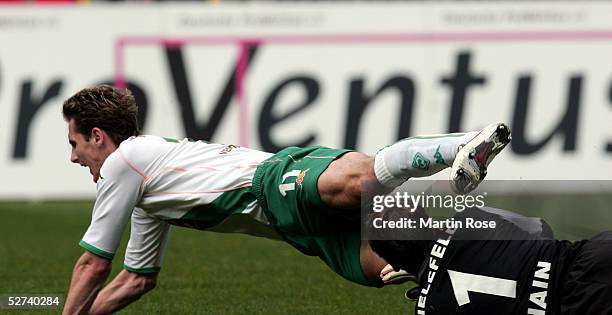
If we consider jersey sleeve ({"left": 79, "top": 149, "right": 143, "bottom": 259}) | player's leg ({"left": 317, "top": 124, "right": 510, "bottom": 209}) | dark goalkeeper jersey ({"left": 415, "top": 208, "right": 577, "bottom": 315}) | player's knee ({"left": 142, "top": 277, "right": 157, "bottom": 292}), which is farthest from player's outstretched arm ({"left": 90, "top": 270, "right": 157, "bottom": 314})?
dark goalkeeper jersey ({"left": 415, "top": 208, "right": 577, "bottom": 315})

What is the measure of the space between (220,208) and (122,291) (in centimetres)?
95

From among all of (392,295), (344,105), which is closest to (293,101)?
(344,105)

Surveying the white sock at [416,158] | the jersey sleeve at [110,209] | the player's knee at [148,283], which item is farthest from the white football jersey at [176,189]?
Result: the white sock at [416,158]

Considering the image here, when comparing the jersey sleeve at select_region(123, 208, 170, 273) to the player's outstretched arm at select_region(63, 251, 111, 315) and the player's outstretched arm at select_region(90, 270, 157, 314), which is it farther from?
the player's outstretched arm at select_region(63, 251, 111, 315)

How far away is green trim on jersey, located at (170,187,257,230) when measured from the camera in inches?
228

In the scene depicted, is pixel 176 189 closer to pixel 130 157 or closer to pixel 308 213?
pixel 130 157

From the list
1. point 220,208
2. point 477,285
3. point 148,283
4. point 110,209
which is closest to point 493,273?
point 477,285

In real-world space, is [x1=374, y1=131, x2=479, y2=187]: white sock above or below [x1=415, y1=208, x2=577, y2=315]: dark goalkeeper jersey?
above

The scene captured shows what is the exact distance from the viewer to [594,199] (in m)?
11.6

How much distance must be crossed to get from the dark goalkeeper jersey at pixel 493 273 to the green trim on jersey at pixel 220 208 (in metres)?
1.19

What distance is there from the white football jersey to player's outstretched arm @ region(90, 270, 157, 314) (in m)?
0.50

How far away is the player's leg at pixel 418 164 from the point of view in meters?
5.30

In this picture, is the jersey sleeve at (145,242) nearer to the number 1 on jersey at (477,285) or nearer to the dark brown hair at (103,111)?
the dark brown hair at (103,111)

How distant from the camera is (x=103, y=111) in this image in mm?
5793
